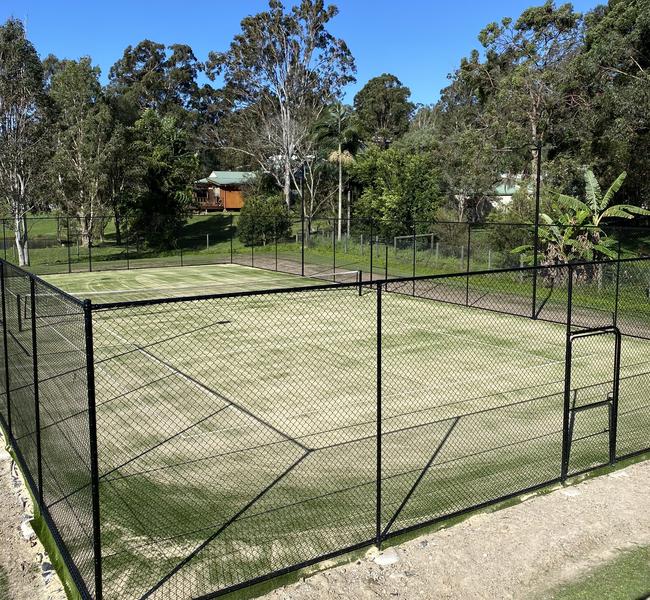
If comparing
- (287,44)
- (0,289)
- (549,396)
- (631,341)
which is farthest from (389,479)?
(287,44)

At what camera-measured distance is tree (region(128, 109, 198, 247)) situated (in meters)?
42.4

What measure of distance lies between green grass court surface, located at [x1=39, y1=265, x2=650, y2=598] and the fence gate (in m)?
0.06

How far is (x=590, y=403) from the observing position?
30.5 feet

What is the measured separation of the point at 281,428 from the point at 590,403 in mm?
4428

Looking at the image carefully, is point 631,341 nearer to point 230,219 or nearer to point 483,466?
point 483,466

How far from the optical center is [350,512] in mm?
6391

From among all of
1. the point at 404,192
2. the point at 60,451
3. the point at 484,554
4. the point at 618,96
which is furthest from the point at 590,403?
the point at 404,192

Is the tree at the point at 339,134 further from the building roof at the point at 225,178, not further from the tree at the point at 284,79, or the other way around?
the building roof at the point at 225,178

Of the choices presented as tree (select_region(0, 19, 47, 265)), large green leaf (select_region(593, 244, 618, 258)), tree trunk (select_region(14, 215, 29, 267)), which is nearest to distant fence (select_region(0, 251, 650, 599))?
large green leaf (select_region(593, 244, 618, 258))

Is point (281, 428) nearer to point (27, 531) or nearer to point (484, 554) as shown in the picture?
point (27, 531)

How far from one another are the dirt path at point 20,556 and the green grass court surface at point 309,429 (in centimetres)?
47

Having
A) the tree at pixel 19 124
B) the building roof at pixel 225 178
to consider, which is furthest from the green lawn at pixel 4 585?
the building roof at pixel 225 178

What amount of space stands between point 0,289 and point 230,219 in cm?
4963

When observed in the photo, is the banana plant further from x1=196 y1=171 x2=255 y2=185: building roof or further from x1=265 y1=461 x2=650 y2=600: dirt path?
x1=196 y1=171 x2=255 y2=185: building roof
